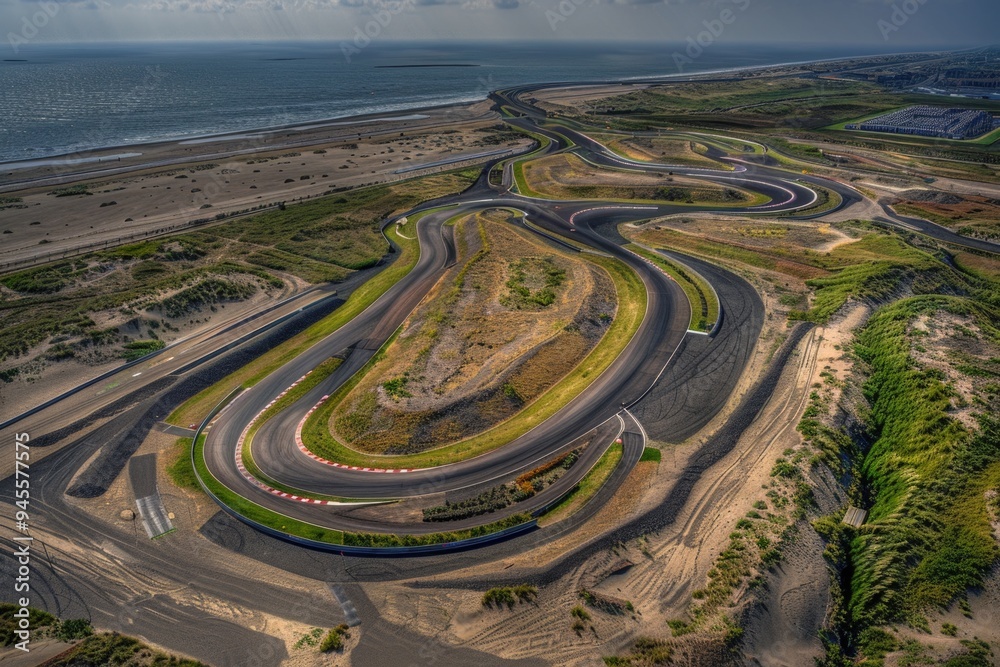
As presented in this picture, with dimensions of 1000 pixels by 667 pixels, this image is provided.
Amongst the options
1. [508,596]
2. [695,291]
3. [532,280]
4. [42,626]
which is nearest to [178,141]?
[532,280]

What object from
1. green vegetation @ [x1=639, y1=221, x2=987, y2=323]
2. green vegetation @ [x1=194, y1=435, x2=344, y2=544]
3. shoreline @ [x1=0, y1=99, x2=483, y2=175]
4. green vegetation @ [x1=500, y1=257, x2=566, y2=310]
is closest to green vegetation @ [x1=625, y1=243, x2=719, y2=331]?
green vegetation @ [x1=639, y1=221, x2=987, y2=323]

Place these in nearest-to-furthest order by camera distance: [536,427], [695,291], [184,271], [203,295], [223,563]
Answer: [223,563], [536,427], [203,295], [695,291], [184,271]

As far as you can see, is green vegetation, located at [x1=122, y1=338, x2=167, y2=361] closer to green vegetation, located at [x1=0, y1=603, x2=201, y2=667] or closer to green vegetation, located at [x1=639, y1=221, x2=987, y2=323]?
green vegetation, located at [x1=0, y1=603, x2=201, y2=667]

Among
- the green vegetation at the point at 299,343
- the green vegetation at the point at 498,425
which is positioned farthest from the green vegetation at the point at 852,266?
the green vegetation at the point at 299,343

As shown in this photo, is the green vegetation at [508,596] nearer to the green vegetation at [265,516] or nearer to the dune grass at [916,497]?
the green vegetation at [265,516]

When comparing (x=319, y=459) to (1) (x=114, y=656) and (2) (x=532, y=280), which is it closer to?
(1) (x=114, y=656)
